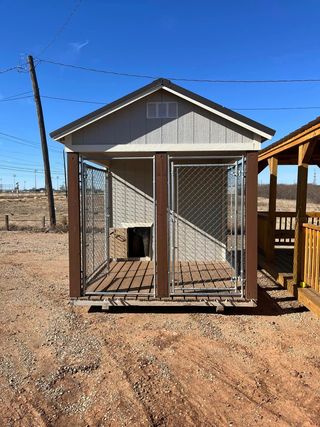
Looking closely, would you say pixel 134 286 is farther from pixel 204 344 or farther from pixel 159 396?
pixel 159 396

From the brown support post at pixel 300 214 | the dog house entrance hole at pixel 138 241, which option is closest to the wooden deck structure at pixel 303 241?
the brown support post at pixel 300 214

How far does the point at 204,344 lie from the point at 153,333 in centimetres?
72

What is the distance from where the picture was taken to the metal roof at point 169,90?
534 cm

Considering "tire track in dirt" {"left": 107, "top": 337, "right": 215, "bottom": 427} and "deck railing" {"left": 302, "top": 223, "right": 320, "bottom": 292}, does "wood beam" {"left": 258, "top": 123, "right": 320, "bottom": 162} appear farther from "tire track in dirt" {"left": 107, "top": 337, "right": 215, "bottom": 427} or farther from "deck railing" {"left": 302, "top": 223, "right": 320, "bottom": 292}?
"tire track in dirt" {"left": 107, "top": 337, "right": 215, "bottom": 427}

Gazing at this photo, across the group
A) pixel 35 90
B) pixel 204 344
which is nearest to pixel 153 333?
pixel 204 344

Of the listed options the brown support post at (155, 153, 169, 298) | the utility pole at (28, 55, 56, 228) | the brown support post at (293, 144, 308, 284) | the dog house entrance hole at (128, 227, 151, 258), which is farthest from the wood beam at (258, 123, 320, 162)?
the utility pole at (28, 55, 56, 228)

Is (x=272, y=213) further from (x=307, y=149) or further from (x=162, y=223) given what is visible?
(x=162, y=223)

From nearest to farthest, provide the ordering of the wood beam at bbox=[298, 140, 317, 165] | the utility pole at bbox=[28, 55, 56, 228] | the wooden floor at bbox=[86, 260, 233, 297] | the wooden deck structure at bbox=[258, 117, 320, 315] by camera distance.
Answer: the wooden deck structure at bbox=[258, 117, 320, 315] < the wood beam at bbox=[298, 140, 317, 165] < the wooden floor at bbox=[86, 260, 233, 297] < the utility pole at bbox=[28, 55, 56, 228]

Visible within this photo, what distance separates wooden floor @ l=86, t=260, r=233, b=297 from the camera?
229 inches

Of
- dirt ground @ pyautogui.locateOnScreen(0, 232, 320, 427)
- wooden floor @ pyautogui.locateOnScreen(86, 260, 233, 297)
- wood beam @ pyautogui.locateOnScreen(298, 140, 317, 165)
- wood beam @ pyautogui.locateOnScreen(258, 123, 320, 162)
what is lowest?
dirt ground @ pyautogui.locateOnScreen(0, 232, 320, 427)

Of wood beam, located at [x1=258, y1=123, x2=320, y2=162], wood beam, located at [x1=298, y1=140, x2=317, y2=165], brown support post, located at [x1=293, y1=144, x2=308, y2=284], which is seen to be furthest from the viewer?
brown support post, located at [x1=293, y1=144, x2=308, y2=284]

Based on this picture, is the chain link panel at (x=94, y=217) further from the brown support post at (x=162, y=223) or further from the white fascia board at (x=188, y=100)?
the brown support post at (x=162, y=223)

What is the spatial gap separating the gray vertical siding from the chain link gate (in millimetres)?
565

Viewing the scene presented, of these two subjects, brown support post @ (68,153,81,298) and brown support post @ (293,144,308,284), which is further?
brown support post @ (293,144,308,284)
